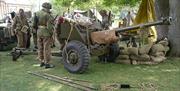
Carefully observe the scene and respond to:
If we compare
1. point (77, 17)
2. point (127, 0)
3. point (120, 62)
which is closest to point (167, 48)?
point (120, 62)

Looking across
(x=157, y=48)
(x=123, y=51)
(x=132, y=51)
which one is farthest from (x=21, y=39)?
(x=157, y=48)

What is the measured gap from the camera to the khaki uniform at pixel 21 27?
39.7 feet

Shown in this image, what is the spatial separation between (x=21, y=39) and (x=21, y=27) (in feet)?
1.73

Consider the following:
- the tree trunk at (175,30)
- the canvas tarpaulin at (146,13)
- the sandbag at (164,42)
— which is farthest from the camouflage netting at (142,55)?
the canvas tarpaulin at (146,13)

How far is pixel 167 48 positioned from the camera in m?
11.2

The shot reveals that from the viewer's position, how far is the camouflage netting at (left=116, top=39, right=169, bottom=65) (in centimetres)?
1027

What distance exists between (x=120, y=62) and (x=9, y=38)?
5.15 m

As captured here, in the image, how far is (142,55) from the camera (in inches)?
405

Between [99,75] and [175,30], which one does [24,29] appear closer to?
[99,75]

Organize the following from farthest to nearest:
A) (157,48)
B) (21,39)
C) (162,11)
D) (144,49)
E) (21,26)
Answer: (162,11), (21,39), (21,26), (157,48), (144,49)

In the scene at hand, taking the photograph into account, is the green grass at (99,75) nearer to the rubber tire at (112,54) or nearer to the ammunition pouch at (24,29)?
the rubber tire at (112,54)

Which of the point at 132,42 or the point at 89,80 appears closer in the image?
the point at 89,80

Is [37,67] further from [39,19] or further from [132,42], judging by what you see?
[132,42]

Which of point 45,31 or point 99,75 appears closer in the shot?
point 99,75
